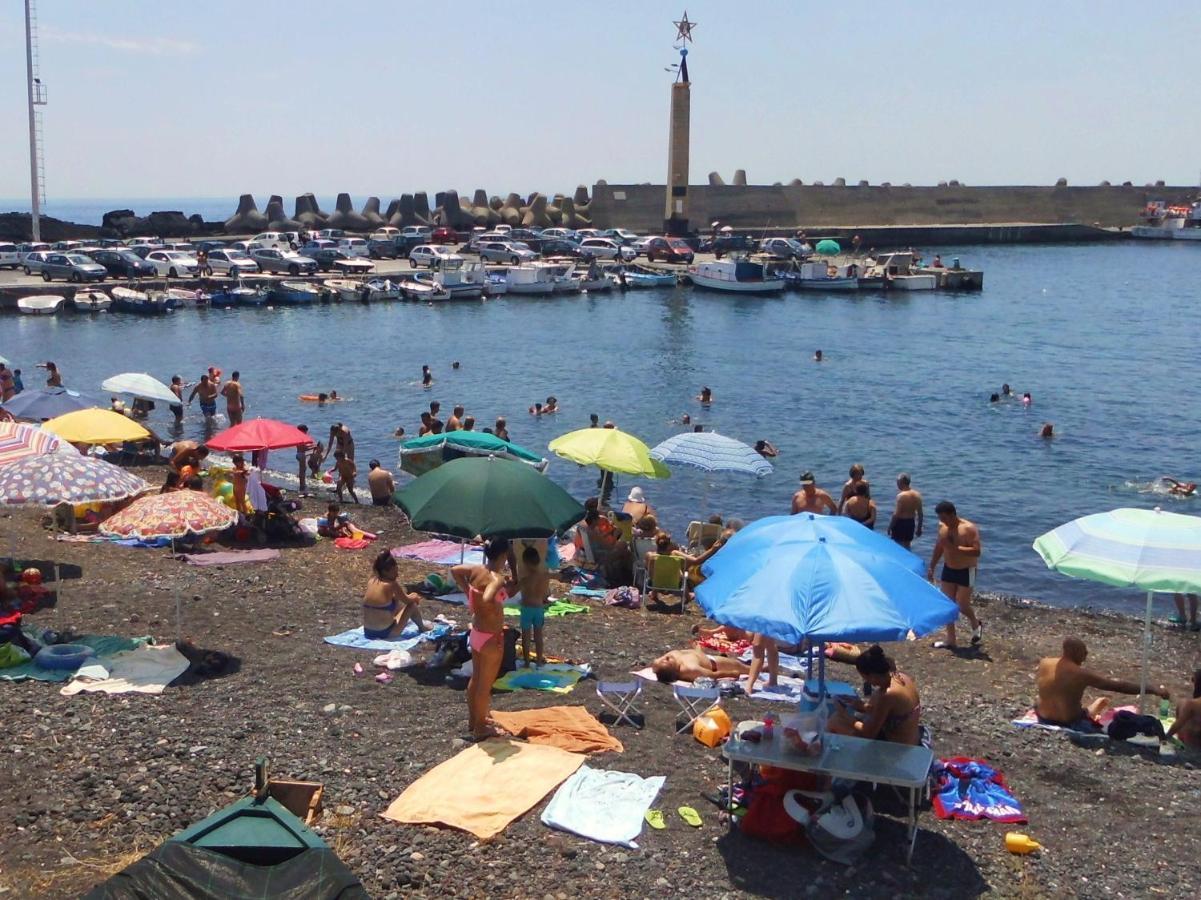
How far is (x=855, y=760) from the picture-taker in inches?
305

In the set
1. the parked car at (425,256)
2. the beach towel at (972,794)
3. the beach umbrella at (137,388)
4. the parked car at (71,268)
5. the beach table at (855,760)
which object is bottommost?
the beach towel at (972,794)

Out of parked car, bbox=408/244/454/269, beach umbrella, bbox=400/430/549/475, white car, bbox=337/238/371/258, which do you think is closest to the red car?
parked car, bbox=408/244/454/269

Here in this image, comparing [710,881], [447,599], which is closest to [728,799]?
[710,881]

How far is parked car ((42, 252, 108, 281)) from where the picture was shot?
5538 centimetres

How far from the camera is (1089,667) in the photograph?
13.3 meters

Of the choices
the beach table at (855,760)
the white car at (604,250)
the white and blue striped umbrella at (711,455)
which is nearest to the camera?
the beach table at (855,760)

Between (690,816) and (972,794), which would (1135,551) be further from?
(690,816)

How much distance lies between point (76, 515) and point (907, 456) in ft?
63.7

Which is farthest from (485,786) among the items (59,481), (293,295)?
(293,295)

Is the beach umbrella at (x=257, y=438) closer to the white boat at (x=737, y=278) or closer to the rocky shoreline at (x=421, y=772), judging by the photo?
the rocky shoreline at (x=421, y=772)

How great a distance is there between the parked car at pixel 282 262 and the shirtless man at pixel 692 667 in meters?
54.3

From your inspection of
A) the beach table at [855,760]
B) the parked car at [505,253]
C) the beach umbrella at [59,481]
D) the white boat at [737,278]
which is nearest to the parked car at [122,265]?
the parked car at [505,253]

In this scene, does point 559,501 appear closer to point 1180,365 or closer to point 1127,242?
point 1180,365

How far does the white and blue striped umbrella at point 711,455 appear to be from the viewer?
621 inches
